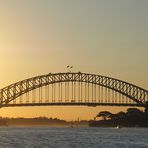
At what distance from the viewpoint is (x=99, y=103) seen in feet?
639

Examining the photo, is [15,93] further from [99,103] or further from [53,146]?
[53,146]

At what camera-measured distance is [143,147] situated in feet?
346

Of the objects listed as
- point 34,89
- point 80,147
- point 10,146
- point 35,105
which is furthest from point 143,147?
point 34,89

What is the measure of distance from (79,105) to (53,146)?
87563 millimetres

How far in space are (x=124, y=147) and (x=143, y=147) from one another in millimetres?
2875

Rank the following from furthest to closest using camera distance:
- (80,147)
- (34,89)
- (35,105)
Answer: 1. (34,89)
2. (35,105)
3. (80,147)

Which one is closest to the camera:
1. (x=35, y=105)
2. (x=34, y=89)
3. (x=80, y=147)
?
(x=80, y=147)

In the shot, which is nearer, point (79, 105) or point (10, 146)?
point (10, 146)

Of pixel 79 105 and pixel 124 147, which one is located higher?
pixel 79 105

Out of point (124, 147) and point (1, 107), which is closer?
point (124, 147)

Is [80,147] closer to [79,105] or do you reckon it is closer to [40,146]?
[40,146]

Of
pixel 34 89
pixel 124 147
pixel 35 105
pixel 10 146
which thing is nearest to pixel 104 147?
pixel 124 147

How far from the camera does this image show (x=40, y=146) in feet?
340

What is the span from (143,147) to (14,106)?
286ft
